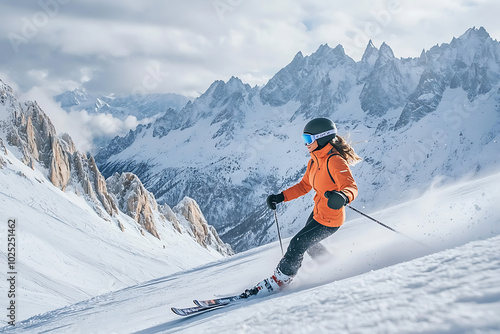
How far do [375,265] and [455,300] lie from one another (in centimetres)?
254

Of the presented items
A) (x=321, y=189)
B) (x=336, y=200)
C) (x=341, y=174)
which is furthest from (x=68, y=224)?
(x=336, y=200)

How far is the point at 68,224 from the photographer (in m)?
27.9

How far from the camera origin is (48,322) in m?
6.90

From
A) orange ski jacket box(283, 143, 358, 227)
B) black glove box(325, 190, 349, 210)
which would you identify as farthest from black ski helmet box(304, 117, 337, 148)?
black glove box(325, 190, 349, 210)

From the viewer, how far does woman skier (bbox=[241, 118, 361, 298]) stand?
4945 millimetres

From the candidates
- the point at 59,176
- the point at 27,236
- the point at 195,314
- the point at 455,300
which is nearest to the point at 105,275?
the point at 27,236

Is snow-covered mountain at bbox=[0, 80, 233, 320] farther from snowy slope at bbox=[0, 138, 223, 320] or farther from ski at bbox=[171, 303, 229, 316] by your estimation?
ski at bbox=[171, 303, 229, 316]

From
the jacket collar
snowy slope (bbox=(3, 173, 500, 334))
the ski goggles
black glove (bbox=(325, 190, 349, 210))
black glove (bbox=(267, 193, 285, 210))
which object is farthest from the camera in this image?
black glove (bbox=(267, 193, 285, 210))

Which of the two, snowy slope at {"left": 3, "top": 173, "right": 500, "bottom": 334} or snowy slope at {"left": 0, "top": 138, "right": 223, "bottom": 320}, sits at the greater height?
snowy slope at {"left": 0, "top": 138, "right": 223, "bottom": 320}

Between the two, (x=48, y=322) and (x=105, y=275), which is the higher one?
(x=105, y=275)

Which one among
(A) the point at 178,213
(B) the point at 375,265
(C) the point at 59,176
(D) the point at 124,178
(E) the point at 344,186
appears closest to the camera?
(B) the point at 375,265

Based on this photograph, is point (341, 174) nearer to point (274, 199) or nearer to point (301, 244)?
point (301, 244)

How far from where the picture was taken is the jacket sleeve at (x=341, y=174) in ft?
15.7

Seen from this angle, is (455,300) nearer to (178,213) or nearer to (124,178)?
(124,178)
